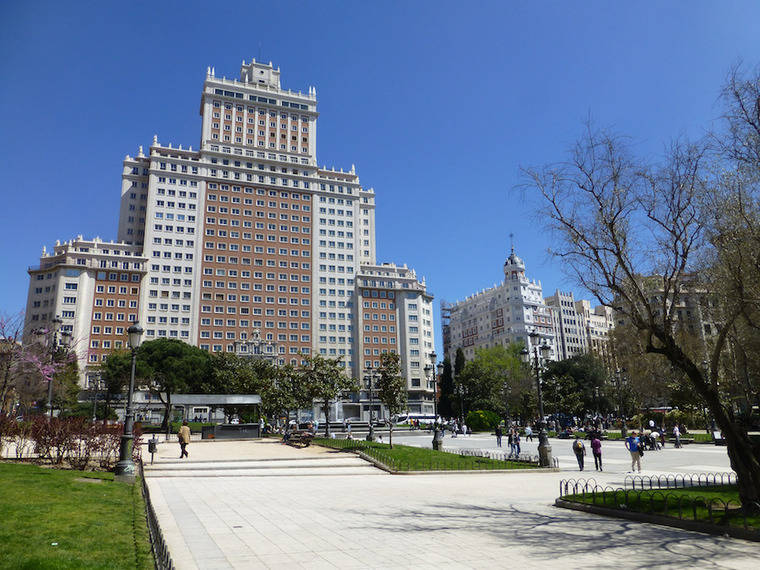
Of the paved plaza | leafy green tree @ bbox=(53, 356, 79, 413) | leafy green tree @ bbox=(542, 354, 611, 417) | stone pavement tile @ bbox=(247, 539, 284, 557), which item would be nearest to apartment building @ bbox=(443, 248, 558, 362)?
leafy green tree @ bbox=(542, 354, 611, 417)

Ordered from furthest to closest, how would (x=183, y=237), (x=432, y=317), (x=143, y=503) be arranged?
(x=432, y=317)
(x=183, y=237)
(x=143, y=503)

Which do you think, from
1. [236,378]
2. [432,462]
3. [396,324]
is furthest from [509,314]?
[432,462]

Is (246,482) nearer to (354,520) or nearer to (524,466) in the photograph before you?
(354,520)

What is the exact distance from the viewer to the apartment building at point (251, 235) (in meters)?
90.3

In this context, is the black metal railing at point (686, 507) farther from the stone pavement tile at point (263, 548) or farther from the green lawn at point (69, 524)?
the green lawn at point (69, 524)

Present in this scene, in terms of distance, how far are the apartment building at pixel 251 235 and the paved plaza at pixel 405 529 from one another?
72.7 meters

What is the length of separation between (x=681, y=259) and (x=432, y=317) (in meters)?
99.3

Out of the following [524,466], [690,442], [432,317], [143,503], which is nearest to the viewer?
[143,503]

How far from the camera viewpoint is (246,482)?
17797 millimetres

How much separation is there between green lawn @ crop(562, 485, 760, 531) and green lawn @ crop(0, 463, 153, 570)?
9449 mm

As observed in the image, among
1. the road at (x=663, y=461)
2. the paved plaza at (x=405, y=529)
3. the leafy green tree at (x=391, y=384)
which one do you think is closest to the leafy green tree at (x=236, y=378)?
the leafy green tree at (x=391, y=384)

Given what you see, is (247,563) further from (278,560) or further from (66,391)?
(66,391)

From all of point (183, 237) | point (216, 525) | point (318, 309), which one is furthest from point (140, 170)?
point (216, 525)

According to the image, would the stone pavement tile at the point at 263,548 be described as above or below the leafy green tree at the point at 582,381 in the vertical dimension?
below
